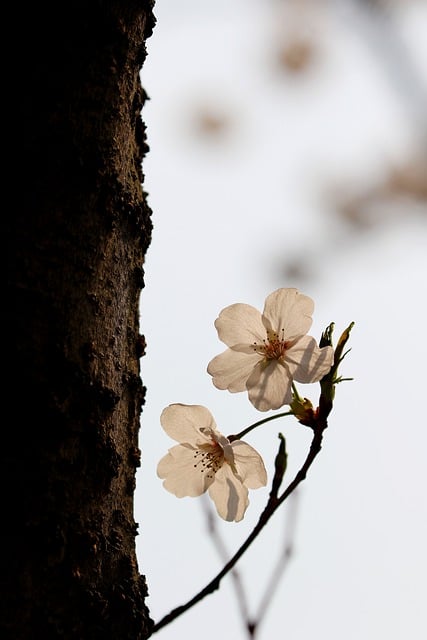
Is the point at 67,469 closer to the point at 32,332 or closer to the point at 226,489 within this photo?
the point at 32,332

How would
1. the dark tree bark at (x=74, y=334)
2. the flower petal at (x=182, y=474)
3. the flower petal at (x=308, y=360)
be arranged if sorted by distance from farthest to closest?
the flower petal at (x=182, y=474), the flower petal at (x=308, y=360), the dark tree bark at (x=74, y=334)

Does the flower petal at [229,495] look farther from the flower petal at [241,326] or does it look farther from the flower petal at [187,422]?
the flower petal at [241,326]

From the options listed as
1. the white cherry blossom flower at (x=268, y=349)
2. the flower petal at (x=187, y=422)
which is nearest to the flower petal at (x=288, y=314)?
the white cherry blossom flower at (x=268, y=349)

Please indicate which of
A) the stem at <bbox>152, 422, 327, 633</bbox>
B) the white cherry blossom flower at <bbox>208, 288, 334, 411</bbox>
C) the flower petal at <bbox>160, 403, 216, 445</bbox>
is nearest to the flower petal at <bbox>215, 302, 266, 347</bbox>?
the white cherry blossom flower at <bbox>208, 288, 334, 411</bbox>

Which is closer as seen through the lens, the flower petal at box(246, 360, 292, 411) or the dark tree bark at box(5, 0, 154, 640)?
the dark tree bark at box(5, 0, 154, 640)

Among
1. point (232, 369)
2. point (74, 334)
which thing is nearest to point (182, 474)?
point (232, 369)

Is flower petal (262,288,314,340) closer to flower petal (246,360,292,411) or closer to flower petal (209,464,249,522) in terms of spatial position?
flower petal (246,360,292,411)
